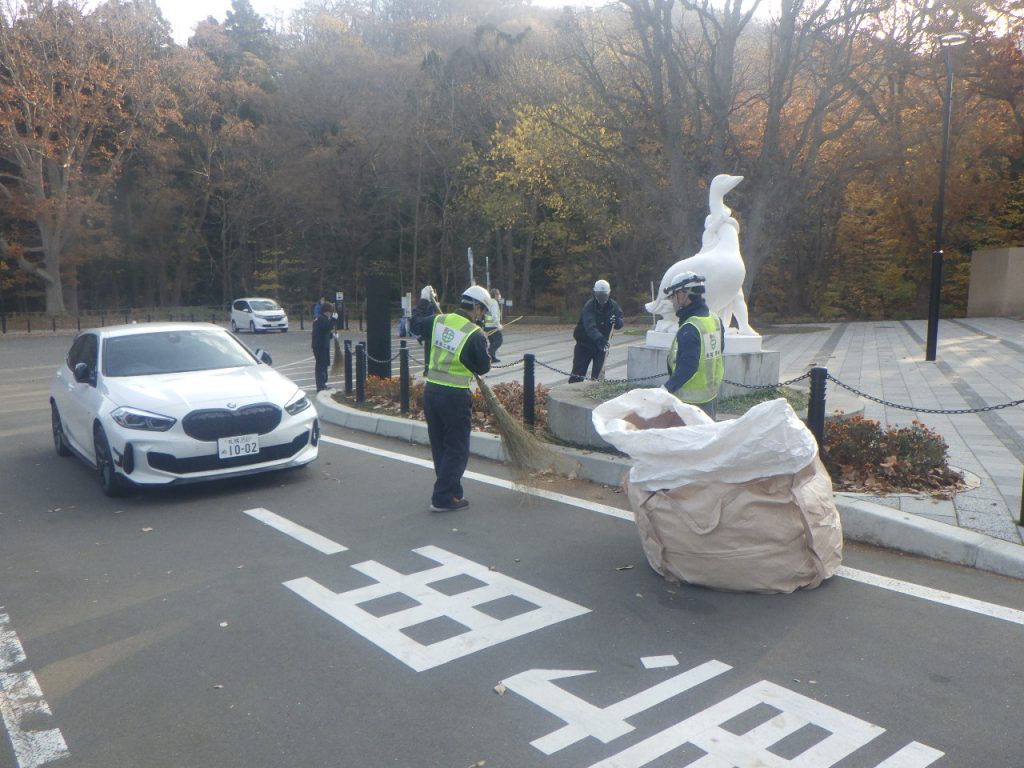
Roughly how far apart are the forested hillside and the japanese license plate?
1746 centimetres

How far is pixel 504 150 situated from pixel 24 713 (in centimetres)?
3414

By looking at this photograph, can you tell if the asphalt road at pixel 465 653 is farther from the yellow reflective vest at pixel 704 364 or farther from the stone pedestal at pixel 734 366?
the stone pedestal at pixel 734 366

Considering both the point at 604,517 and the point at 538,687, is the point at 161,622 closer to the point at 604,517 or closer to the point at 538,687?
the point at 538,687

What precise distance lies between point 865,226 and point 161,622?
112 ft

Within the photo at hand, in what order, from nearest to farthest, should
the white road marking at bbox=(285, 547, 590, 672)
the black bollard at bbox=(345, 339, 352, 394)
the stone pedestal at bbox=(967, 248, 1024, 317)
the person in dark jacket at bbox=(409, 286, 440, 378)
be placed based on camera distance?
the white road marking at bbox=(285, 547, 590, 672), the person in dark jacket at bbox=(409, 286, 440, 378), the black bollard at bbox=(345, 339, 352, 394), the stone pedestal at bbox=(967, 248, 1024, 317)

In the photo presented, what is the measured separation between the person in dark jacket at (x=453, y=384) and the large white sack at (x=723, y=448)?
175cm

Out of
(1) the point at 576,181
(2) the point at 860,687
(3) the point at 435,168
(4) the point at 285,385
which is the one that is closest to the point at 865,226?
(1) the point at 576,181

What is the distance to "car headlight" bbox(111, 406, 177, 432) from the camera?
23.2 feet

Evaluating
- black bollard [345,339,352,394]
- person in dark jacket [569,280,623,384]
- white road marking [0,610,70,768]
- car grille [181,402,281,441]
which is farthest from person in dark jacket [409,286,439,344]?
white road marking [0,610,70,768]

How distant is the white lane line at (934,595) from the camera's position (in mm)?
4526

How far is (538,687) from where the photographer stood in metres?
3.79

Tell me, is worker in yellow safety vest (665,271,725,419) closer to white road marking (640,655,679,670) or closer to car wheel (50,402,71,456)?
white road marking (640,655,679,670)

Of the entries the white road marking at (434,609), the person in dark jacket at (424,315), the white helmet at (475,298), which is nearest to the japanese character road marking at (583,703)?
the white road marking at (434,609)

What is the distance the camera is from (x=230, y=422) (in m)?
7.24
